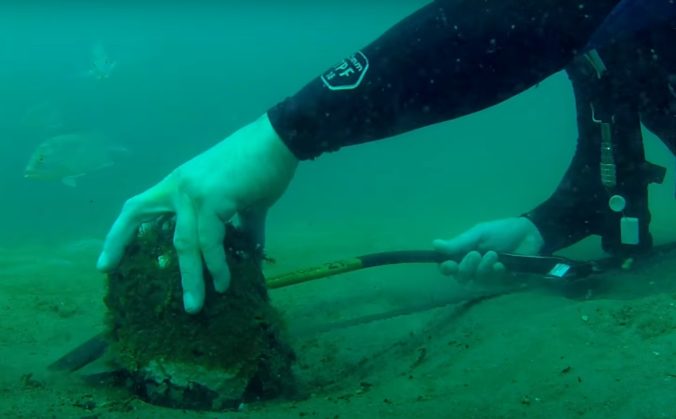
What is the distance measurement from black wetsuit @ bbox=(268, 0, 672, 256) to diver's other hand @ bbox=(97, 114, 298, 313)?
120 mm

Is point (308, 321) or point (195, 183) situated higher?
point (195, 183)

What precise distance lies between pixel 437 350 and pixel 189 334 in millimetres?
1218

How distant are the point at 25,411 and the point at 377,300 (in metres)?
2.62

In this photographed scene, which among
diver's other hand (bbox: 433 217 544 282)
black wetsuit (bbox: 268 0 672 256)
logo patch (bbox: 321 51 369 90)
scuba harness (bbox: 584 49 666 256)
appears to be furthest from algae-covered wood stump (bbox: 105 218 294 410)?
scuba harness (bbox: 584 49 666 256)

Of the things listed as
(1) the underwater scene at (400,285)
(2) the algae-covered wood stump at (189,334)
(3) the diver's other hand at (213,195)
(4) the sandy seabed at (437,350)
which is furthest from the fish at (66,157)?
(3) the diver's other hand at (213,195)

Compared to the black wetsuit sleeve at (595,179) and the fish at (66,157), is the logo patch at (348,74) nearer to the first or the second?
the black wetsuit sleeve at (595,179)

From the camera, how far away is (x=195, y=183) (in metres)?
2.23

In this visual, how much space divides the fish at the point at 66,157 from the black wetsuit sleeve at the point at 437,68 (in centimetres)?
904

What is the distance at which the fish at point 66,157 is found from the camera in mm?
10078

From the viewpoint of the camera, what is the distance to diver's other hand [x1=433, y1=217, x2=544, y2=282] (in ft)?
12.5

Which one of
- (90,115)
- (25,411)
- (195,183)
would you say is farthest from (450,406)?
(90,115)

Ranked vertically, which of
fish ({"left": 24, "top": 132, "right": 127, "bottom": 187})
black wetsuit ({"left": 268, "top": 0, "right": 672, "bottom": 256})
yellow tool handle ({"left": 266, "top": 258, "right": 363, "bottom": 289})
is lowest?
yellow tool handle ({"left": 266, "top": 258, "right": 363, "bottom": 289})

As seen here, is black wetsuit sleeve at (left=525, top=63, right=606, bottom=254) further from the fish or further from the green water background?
the fish

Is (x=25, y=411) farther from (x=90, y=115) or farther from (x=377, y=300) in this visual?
(x=90, y=115)
